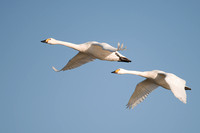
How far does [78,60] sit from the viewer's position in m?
23.6

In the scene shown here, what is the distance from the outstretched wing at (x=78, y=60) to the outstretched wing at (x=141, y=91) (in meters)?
2.99

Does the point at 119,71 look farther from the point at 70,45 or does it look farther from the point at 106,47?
the point at 70,45

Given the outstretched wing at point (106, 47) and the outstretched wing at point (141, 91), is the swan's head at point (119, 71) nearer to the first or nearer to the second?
the outstretched wing at point (141, 91)

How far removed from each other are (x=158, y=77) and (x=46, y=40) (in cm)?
622

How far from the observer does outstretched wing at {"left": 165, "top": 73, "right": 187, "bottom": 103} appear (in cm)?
1827

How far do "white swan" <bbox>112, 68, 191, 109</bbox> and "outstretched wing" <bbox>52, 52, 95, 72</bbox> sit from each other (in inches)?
81.2

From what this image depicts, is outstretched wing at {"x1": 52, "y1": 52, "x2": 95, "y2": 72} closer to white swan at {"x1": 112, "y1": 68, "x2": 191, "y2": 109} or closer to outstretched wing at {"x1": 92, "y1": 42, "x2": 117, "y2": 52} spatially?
white swan at {"x1": 112, "y1": 68, "x2": 191, "y2": 109}

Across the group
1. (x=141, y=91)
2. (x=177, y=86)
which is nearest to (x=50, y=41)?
(x=141, y=91)

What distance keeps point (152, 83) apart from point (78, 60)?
4359 mm

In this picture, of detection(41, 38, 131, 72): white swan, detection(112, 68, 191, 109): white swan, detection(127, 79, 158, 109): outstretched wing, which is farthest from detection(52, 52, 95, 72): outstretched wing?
detection(127, 79, 158, 109): outstretched wing

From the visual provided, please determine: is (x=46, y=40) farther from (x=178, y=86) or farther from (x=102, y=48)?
(x=178, y=86)

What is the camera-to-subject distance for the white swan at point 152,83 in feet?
63.6

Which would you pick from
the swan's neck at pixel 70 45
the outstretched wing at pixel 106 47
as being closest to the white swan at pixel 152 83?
the outstretched wing at pixel 106 47

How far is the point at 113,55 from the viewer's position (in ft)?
72.5
